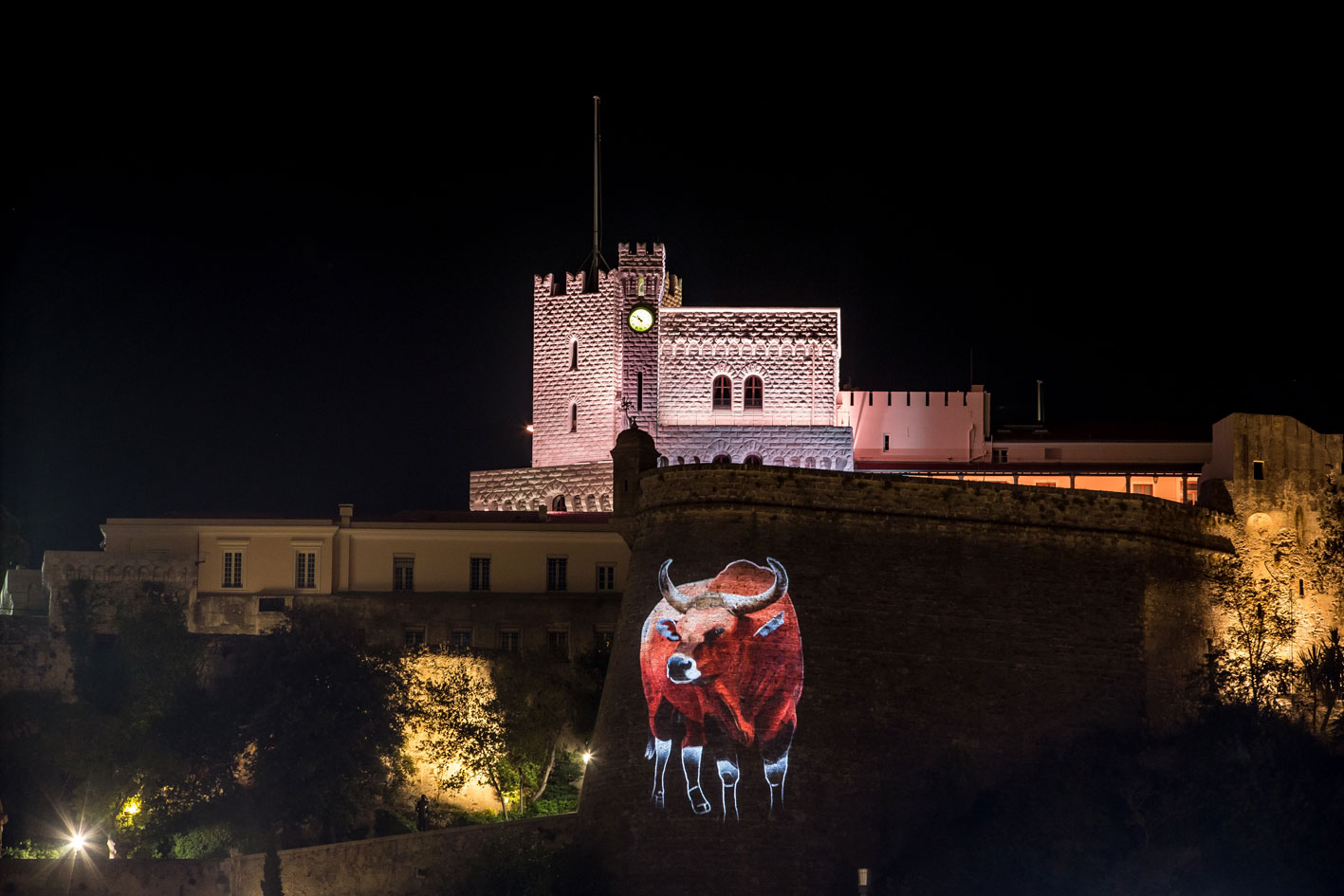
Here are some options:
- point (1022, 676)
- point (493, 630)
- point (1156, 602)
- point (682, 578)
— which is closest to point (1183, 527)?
point (1156, 602)

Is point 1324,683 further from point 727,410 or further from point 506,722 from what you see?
point 727,410

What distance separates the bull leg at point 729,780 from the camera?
47156 mm

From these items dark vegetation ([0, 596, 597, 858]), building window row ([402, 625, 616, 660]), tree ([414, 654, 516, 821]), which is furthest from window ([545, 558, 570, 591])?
tree ([414, 654, 516, 821])

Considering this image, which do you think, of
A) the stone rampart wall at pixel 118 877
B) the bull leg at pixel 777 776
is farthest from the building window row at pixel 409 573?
the bull leg at pixel 777 776

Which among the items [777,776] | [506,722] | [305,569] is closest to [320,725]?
[506,722]

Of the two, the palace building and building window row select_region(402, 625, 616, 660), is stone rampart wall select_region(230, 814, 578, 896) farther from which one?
the palace building

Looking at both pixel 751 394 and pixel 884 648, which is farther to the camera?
pixel 751 394

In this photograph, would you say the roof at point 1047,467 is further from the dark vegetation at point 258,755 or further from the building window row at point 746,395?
the dark vegetation at point 258,755

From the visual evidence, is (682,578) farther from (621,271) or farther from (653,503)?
(621,271)

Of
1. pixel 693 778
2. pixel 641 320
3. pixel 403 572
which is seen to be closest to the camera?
pixel 693 778

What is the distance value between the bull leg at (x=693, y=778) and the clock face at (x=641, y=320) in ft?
69.8

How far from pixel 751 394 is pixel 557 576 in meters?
9.66

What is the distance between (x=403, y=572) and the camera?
59438 mm

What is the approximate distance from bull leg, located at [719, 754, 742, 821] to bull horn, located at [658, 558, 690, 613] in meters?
3.13
